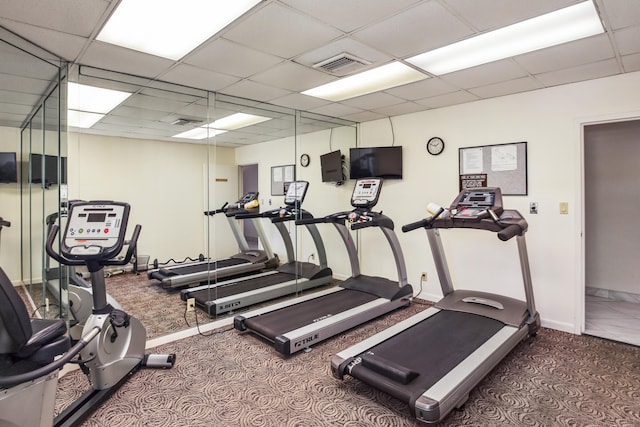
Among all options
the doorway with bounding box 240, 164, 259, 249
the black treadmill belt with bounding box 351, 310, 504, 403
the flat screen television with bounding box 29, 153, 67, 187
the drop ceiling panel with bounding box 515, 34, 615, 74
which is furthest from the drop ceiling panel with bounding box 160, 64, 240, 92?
the black treadmill belt with bounding box 351, 310, 504, 403

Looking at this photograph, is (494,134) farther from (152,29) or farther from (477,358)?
(152,29)

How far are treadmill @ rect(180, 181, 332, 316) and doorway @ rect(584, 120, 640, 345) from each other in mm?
3555

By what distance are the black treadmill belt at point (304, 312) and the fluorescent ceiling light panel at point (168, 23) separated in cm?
253

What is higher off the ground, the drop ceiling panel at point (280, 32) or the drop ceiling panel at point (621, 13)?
the drop ceiling panel at point (280, 32)

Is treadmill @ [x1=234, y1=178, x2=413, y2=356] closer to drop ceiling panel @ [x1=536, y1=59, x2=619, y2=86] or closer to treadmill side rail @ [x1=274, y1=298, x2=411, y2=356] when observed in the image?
treadmill side rail @ [x1=274, y1=298, x2=411, y2=356]

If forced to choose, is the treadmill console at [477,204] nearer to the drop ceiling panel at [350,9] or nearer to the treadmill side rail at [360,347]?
the treadmill side rail at [360,347]

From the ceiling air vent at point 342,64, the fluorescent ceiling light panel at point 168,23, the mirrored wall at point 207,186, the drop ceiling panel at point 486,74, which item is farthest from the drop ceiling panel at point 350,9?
the mirrored wall at point 207,186

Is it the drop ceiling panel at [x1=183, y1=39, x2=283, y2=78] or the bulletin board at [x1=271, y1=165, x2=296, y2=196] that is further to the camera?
the bulletin board at [x1=271, y1=165, x2=296, y2=196]

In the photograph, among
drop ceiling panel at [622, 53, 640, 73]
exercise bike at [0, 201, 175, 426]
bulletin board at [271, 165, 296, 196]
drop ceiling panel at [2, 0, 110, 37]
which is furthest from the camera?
bulletin board at [271, 165, 296, 196]

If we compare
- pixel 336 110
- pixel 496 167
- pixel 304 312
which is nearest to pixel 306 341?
pixel 304 312

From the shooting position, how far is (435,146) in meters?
4.56

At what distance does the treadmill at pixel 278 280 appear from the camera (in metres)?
4.19

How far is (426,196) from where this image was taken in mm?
4688

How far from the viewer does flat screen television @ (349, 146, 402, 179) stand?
4906 millimetres
